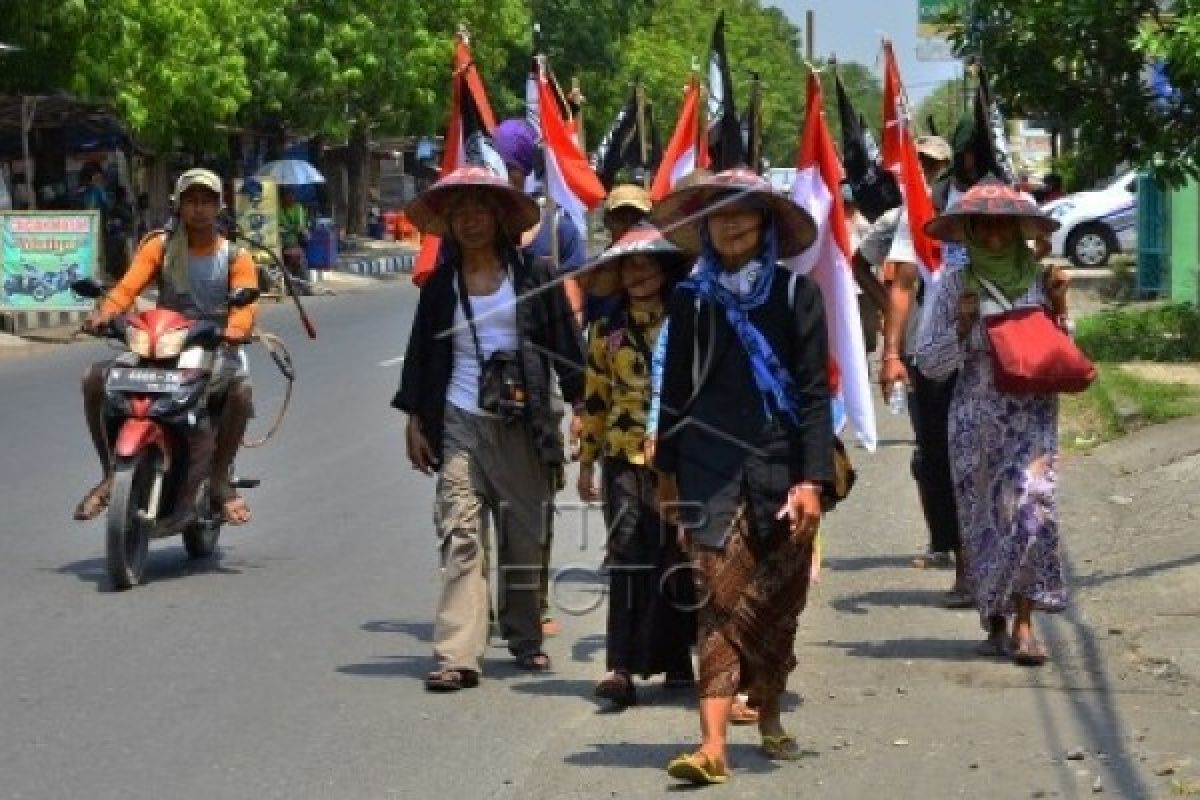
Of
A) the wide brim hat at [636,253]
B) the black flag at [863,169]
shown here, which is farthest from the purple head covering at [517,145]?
the wide brim hat at [636,253]

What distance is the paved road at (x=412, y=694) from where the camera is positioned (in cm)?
675

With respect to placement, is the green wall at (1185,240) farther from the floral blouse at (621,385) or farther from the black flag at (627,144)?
the floral blouse at (621,385)

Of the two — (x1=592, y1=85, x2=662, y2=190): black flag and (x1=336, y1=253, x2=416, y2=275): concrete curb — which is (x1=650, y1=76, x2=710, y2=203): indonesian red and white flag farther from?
(x1=336, y1=253, x2=416, y2=275): concrete curb

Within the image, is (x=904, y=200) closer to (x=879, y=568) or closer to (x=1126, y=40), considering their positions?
(x=879, y=568)

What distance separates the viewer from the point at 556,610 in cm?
980

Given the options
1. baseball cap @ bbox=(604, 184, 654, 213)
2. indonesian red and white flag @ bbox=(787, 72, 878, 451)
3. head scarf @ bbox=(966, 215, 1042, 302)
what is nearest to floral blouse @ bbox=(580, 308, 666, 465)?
indonesian red and white flag @ bbox=(787, 72, 878, 451)

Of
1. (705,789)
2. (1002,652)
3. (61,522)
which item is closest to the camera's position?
(705,789)

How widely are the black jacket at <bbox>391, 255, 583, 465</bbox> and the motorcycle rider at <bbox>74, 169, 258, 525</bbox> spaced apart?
2393mm

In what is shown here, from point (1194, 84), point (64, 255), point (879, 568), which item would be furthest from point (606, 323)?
point (64, 255)

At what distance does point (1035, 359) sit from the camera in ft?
26.7

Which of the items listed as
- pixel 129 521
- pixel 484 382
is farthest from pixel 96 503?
pixel 484 382

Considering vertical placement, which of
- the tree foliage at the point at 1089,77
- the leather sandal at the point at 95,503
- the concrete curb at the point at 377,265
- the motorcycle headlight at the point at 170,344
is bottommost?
the concrete curb at the point at 377,265

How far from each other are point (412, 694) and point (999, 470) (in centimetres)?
217

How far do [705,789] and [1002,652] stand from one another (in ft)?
7.45
